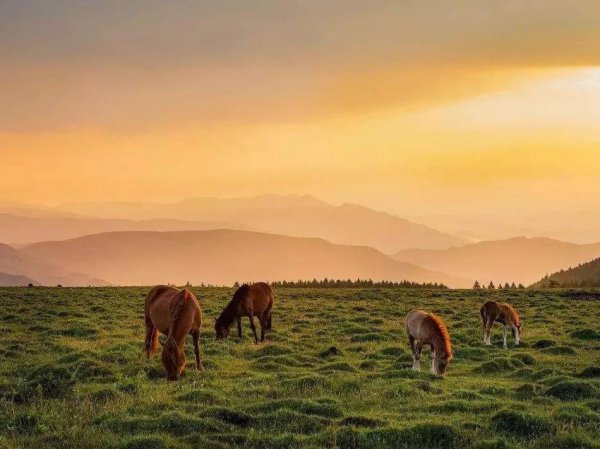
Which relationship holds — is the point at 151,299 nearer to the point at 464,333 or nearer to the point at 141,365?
the point at 141,365

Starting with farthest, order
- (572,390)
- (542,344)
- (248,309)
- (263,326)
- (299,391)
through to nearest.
Answer: 1. (248,309)
2. (263,326)
3. (542,344)
4. (572,390)
5. (299,391)

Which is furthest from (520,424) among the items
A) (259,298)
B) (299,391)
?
(259,298)

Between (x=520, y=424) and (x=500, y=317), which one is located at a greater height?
(x=500, y=317)

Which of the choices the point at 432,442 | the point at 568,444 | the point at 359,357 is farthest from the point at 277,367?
the point at 568,444

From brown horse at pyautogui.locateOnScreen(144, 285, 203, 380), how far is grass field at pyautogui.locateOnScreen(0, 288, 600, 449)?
591 mm

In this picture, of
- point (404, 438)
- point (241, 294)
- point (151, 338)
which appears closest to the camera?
point (404, 438)

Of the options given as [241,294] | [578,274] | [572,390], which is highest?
[578,274]

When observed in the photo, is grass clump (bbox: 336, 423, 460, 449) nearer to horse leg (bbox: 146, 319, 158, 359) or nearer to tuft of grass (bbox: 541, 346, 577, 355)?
horse leg (bbox: 146, 319, 158, 359)

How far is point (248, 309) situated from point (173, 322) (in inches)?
365

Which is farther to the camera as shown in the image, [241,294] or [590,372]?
[241,294]

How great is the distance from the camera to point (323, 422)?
15117mm

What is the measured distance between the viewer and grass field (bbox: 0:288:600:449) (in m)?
14.0

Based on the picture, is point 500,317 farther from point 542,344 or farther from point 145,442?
point 145,442

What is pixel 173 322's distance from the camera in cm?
1962
